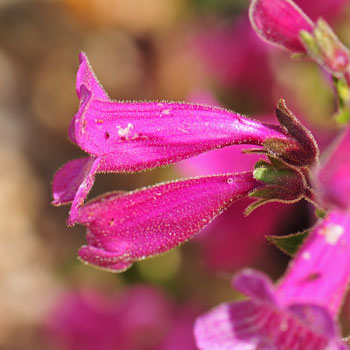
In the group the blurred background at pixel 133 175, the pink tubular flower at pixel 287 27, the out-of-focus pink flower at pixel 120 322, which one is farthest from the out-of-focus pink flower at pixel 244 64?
the pink tubular flower at pixel 287 27

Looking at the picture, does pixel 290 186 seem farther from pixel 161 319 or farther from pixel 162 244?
pixel 161 319

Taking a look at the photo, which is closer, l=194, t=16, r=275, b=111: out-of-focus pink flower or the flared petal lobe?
the flared petal lobe

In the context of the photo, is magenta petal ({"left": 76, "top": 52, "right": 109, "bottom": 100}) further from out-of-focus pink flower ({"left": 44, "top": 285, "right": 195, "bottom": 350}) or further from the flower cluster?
out-of-focus pink flower ({"left": 44, "top": 285, "right": 195, "bottom": 350})

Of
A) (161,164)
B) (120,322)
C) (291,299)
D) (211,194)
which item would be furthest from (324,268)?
(120,322)

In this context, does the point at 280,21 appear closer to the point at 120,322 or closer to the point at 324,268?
the point at 324,268

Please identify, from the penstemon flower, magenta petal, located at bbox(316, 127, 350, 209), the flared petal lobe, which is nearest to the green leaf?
the penstemon flower

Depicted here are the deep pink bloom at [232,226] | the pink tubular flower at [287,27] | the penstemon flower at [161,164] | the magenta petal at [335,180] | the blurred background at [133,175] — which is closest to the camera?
the magenta petal at [335,180]

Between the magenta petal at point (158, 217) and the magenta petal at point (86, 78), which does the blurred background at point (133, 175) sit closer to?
the magenta petal at point (158, 217)

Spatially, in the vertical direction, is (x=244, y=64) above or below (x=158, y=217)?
below
